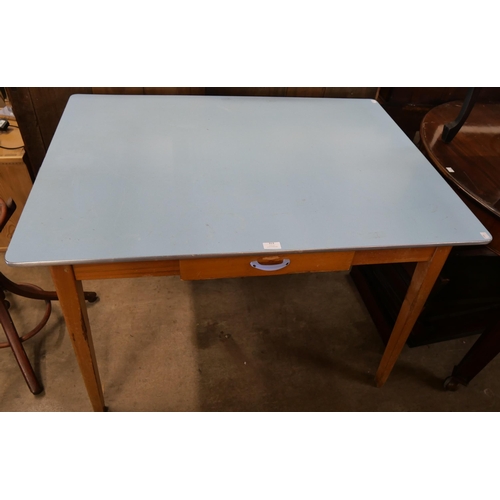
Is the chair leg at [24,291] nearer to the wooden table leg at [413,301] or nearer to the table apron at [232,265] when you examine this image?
the table apron at [232,265]

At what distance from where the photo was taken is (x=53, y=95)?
62.8 inches

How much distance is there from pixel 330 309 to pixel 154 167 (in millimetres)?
1055

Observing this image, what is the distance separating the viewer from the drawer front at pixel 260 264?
1.00 m

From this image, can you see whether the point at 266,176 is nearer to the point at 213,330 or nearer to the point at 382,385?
the point at 213,330

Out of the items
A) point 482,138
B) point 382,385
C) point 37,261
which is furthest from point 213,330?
point 482,138

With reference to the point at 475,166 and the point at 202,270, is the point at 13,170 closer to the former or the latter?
the point at 202,270

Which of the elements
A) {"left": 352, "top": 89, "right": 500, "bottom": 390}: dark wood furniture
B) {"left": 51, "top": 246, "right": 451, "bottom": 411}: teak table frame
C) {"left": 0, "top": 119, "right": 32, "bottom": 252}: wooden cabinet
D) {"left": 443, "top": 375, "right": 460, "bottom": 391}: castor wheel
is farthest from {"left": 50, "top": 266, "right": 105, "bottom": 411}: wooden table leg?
{"left": 443, "top": 375, "right": 460, "bottom": 391}: castor wheel

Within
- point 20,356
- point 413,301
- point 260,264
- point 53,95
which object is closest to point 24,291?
point 20,356

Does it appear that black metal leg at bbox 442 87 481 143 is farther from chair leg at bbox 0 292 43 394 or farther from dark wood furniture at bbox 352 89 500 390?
chair leg at bbox 0 292 43 394

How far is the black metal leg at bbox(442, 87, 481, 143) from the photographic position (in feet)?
4.40

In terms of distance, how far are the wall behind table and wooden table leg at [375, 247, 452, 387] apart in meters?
0.91

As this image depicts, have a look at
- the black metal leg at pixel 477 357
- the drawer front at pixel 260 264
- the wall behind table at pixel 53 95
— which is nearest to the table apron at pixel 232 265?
the drawer front at pixel 260 264

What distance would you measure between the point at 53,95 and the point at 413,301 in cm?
155

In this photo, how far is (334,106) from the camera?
5.15ft
